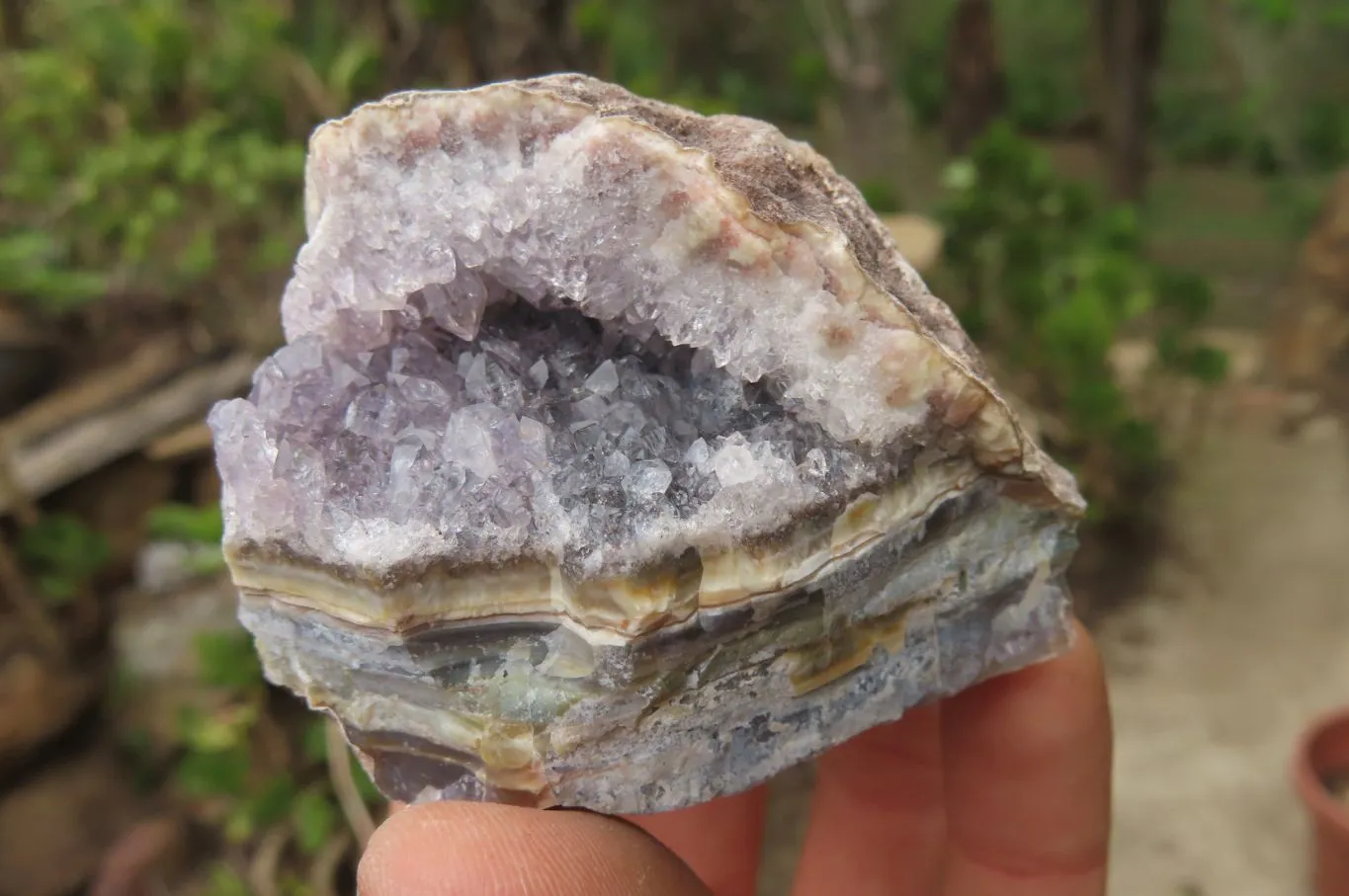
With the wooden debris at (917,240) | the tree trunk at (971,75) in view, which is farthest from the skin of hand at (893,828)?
the tree trunk at (971,75)

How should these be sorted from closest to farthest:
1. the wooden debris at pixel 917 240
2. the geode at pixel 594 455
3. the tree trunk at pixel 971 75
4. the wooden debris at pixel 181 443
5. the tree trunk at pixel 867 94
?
the geode at pixel 594 455
the wooden debris at pixel 917 240
the wooden debris at pixel 181 443
the tree trunk at pixel 867 94
the tree trunk at pixel 971 75

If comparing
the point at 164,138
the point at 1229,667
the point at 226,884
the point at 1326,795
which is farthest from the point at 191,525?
the point at 1229,667

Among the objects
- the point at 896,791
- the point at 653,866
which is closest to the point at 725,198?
the point at 653,866

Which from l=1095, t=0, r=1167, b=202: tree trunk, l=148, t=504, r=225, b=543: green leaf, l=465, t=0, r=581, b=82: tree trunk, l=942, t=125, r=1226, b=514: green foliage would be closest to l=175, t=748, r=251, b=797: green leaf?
l=148, t=504, r=225, b=543: green leaf

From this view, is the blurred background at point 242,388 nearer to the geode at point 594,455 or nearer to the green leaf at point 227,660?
the green leaf at point 227,660

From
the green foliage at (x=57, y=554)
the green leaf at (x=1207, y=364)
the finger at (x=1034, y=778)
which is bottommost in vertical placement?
the green foliage at (x=57, y=554)

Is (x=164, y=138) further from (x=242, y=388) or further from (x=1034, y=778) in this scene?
(x=1034, y=778)
